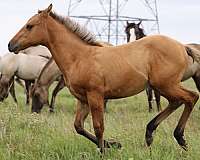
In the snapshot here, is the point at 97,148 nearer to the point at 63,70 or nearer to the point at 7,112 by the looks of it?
the point at 63,70

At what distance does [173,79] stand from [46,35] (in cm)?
182

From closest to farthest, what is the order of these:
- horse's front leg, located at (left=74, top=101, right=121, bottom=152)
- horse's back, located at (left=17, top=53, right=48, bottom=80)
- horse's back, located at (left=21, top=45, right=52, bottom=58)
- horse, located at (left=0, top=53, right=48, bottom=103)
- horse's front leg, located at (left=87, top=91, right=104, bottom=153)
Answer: horse's front leg, located at (left=87, top=91, right=104, bottom=153)
horse's front leg, located at (left=74, top=101, right=121, bottom=152)
horse, located at (left=0, top=53, right=48, bottom=103)
horse's back, located at (left=17, top=53, right=48, bottom=80)
horse's back, located at (left=21, top=45, right=52, bottom=58)

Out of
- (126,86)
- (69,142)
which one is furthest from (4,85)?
(126,86)

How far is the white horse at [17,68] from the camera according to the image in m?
15.0

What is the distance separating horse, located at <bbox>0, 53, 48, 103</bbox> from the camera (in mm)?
15008

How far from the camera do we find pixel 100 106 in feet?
22.9

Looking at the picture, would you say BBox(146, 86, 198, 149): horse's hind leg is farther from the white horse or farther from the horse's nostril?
the white horse

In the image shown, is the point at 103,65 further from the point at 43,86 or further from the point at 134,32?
the point at 134,32

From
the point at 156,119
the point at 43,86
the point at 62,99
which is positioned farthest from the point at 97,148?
the point at 62,99

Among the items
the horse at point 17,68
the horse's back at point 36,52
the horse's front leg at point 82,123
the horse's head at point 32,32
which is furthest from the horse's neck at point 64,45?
the horse's back at point 36,52

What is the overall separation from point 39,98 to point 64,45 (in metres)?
6.04

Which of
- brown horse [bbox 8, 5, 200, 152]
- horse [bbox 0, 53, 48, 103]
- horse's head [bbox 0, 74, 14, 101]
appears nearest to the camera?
brown horse [bbox 8, 5, 200, 152]

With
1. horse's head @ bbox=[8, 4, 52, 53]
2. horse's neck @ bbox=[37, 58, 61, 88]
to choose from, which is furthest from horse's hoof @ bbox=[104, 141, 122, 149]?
horse's neck @ bbox=[37, 58, 61, 88]

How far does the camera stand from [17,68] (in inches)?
600
